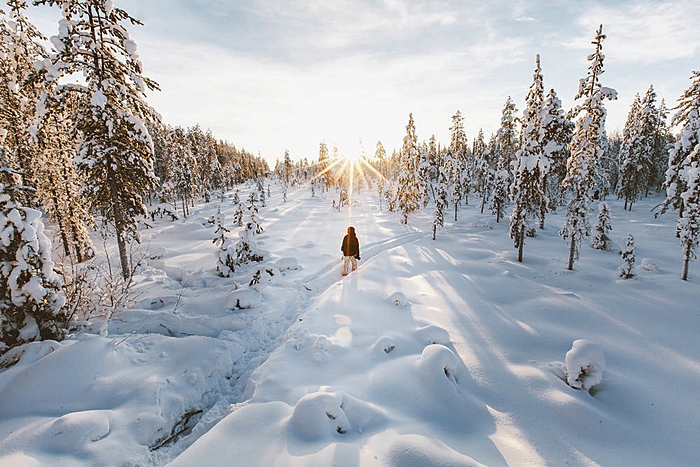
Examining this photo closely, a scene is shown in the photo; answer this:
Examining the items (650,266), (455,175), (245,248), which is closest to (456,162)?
(455,175)

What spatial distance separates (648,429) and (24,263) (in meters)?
12.5

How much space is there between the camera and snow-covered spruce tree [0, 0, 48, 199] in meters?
13.3

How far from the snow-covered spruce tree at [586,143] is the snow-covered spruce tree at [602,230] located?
25.1ft

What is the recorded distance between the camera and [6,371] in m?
5.39

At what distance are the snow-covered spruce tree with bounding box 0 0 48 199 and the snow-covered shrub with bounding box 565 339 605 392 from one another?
66.4 feet

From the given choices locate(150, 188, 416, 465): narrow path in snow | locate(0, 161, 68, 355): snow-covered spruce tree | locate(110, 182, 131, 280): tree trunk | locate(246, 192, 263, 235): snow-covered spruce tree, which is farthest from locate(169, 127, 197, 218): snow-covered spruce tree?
locate(0, 161, 68, 355): snow-covered spruce tree

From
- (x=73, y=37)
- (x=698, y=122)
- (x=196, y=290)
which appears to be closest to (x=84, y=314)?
(x=196, y=290)

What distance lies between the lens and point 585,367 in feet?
20.9

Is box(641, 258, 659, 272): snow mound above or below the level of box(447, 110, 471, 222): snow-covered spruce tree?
below

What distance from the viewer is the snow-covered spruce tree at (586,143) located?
15.9 meters

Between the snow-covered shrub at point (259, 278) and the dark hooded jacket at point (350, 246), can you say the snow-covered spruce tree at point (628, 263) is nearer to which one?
the dark hooded jacket at point (350, 246)

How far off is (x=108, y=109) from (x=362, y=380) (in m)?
13.0

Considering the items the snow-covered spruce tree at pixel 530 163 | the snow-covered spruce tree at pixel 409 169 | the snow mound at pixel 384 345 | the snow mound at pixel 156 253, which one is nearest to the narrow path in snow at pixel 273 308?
the snow mound at pixel 384 345

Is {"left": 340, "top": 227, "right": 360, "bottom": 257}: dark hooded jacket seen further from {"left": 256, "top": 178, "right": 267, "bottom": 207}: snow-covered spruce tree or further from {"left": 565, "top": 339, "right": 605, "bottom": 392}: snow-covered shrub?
{"left": 256, "top": 178, "right": 267, "bottom": 207}: snow-covered spruce tree
